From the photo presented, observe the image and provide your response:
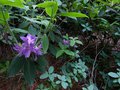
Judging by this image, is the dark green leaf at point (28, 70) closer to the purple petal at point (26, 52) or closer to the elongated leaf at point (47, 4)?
the purple petal at point (26, 52)

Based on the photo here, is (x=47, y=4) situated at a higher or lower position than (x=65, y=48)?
higher

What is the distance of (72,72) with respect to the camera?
1.24m

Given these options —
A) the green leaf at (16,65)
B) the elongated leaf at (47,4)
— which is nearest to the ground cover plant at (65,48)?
the green leaf at (16,65)

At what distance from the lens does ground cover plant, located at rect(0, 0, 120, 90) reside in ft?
3.44

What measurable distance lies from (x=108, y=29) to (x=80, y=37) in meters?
0.18

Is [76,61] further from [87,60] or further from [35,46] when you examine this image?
[35,46]

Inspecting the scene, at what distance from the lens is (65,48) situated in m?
1.17

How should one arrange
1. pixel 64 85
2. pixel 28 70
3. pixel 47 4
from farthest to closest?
pixel 64 85 < pixel 28 70 < pixel 47 4

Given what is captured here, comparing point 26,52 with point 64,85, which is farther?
point 64,85

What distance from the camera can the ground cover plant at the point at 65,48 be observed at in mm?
1048

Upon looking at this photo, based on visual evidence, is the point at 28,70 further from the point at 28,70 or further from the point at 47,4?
the point at 47,4

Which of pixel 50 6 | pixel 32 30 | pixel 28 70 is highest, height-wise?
pixel 50 6

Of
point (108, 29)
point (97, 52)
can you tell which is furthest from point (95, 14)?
point (97, 52)

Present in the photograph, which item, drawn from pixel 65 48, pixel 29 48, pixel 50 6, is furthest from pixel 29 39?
pixel 65 48
